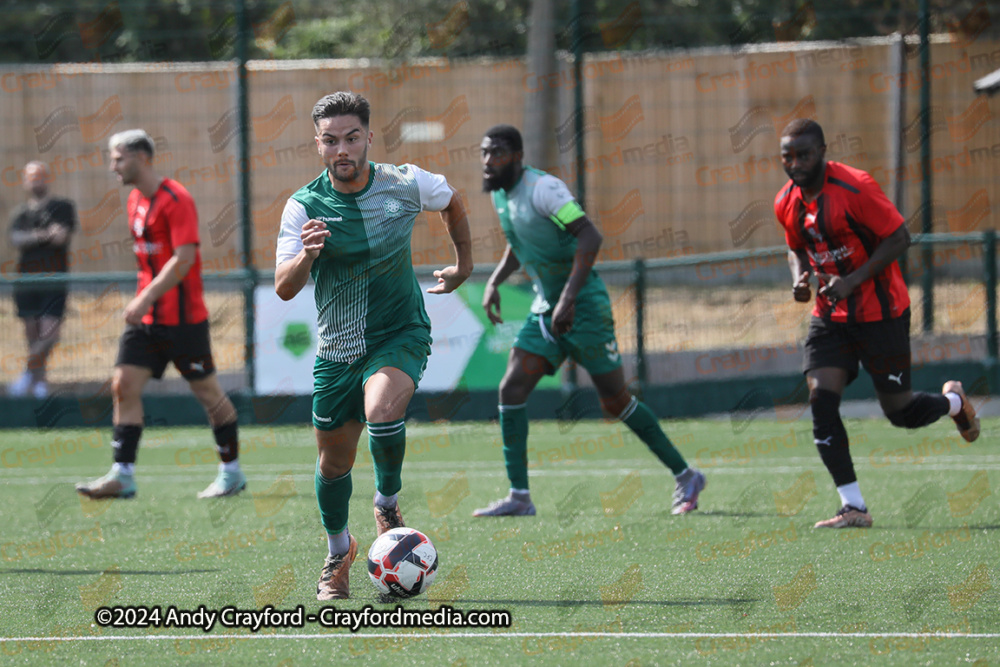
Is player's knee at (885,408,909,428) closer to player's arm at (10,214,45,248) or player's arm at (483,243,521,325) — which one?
player's arm at (483,243,521,325)

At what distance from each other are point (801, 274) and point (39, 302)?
301 inches

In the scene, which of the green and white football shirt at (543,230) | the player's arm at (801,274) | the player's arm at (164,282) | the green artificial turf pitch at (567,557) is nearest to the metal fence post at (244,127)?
the green artificial turf pitch at (567,557)

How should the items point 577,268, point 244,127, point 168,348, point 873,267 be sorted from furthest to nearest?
1. point 244,127
2. point 168,348
3. point 577,268
4. point 873,267

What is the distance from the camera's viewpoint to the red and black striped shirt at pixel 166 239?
789 centimetres

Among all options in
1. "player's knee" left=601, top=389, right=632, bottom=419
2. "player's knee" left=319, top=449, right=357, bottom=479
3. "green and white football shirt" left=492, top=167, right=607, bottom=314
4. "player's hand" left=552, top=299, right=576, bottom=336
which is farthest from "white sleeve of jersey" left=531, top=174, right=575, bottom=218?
"player's knee" left=319, top=449, right=357, bottom=479

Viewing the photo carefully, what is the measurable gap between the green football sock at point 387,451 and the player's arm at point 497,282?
2.38 metres

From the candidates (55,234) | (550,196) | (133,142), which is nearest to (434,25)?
(55,234)

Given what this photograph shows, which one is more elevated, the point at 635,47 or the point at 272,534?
the point at 635,47

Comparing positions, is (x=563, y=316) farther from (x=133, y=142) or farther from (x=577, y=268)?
(x=133, y=142)

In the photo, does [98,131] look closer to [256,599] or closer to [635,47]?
[635,47]

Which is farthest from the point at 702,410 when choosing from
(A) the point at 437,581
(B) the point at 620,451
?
(A) the point at 437,581

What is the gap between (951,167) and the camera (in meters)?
14.0

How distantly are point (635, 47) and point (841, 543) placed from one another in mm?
11836

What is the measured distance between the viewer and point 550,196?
7145mm
